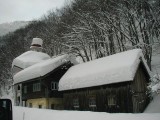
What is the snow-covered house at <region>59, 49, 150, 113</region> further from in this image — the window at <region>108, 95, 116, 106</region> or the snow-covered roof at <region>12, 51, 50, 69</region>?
the snow-covered roof at <region>12, 51, 50, 69</region>

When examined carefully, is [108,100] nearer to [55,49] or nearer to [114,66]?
[114,66]

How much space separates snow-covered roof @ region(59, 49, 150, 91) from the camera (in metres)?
24.1

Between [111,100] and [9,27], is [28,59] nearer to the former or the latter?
[111,100]

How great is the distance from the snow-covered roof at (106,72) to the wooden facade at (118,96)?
2.51 ft

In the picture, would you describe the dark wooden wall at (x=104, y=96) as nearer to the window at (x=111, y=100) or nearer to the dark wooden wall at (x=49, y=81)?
the window at (x=111, y=100)

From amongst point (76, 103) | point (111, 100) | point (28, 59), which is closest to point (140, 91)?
point (111, 100)

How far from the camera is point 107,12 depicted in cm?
3594

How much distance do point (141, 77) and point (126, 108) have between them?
4.11 m

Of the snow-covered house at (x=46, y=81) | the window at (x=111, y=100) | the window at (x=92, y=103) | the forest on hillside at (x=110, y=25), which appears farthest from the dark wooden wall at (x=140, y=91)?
the snow-covered house at (x=46, y=81)

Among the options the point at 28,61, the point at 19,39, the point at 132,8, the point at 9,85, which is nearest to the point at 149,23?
the point at 132,8

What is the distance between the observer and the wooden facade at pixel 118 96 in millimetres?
24250

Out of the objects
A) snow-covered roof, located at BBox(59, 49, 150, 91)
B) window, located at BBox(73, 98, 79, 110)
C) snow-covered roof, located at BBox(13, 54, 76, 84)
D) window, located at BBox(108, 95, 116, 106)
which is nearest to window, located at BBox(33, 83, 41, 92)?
snow-covered roof, located at BBox(13, 54, 76, 84)

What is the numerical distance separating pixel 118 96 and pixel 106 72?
2.60 m

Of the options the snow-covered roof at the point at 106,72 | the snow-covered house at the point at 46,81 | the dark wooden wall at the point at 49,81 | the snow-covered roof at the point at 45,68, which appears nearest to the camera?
the snow-covered roof at the point at 106,72
